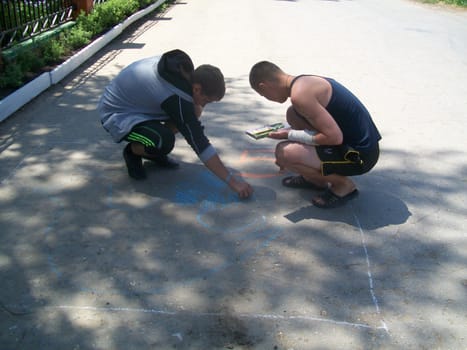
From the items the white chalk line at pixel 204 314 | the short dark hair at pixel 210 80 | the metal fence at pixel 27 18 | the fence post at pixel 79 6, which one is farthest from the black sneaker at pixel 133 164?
the fence post at pixel 79 6

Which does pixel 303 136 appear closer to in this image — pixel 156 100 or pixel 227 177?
pixel 227 177

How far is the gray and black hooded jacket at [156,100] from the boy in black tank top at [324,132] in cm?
48

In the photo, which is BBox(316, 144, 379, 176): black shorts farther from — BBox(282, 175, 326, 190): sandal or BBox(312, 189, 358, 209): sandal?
BBox(282, 175, 326, 190): sandal

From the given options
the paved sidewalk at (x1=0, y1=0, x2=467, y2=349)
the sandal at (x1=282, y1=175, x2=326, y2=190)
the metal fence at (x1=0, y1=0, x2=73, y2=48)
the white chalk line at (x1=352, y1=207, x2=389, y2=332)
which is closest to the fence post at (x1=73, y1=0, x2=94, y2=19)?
the metal fence at (x1=0, y1=0, x2=73, y2=48)

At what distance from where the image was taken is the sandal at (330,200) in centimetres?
348

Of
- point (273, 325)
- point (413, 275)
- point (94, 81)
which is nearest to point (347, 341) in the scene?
point (273, 325)

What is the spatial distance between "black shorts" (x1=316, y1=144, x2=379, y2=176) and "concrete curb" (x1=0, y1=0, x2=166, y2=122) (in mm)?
3177

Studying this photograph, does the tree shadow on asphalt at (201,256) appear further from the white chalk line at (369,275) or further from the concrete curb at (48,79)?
the concrete curb at (48,79)

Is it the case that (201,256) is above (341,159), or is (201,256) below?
below

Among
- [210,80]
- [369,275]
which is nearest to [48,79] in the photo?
[210,80]

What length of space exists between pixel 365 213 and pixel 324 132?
0.71 meters

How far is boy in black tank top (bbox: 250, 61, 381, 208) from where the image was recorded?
122 inches

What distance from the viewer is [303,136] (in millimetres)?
3312

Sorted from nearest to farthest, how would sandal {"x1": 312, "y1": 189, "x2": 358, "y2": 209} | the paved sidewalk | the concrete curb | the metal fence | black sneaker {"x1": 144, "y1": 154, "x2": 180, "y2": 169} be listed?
the paved sidewalk < sandal {"x1": 312, "y1": 189, "x2": 358, "y2": 209} < black sneaker {"x1": 144, "y1": 154, "x2": 180, "y2": 169} < the concrete curb < the metal fence
